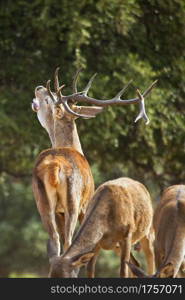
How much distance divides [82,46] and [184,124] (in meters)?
2.39

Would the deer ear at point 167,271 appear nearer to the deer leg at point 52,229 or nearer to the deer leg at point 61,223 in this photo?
the deer leg at point 52,229

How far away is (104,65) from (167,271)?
30.8 feet

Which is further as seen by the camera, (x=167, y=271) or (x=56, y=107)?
(x=56, y=107)

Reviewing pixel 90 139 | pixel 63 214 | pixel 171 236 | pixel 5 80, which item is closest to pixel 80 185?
pixel 63 214

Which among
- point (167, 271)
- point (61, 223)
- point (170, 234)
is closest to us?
point (167, 271)

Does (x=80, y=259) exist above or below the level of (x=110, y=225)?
above

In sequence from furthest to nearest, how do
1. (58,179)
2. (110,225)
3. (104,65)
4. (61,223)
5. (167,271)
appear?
1. (104,65)
2. (61,223)
3. (58,179)
4. (110,225)
5. (167,271)

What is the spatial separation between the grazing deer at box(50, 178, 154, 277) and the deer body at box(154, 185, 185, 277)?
0.80 feet

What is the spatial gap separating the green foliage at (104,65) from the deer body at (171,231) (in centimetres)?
659

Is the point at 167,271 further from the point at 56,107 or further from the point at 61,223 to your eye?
the point at 56,107

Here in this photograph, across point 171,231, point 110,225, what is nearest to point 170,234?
point 171,231

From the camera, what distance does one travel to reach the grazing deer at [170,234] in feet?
32.7

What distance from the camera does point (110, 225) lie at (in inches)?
410

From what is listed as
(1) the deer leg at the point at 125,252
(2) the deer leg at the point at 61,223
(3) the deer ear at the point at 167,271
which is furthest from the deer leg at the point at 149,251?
(3) the deer ear at the point at 167,271
